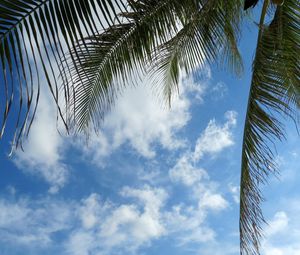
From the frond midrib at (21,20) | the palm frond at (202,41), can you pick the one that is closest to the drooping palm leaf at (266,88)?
the palm frond at (202,41)

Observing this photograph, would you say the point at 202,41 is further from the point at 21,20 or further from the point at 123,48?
the point at 21,20

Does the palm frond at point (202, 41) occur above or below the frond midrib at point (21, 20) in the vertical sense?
above

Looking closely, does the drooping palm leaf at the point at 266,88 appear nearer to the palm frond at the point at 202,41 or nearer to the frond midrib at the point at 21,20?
the palm frond at the point at 202,41

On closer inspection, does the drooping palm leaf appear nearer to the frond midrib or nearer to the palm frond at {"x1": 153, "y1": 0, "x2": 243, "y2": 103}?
the palm frond at {"x1": 153, "y1": 0, "x2": 243, "y2": 103}

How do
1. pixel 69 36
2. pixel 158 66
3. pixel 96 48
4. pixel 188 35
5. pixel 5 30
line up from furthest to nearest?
pixel 158 66 → pixel 188 35 → pixel 96 48 → pixel 69 36 → pixel 5 30

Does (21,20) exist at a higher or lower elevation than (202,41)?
lower

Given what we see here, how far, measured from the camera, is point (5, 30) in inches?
85.4

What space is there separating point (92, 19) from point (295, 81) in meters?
3.41

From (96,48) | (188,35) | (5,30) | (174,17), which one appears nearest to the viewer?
(5,30)

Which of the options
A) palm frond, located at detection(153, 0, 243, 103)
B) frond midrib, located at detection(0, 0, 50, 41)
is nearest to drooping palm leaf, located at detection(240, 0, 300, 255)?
palm frond, located at detection(153, 0, 243, 103)

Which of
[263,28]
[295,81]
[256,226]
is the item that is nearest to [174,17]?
[263,28]

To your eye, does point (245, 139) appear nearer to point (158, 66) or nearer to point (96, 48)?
point (158, 66)

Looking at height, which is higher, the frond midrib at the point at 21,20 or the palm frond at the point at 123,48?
the palm frond at the point at 123,48

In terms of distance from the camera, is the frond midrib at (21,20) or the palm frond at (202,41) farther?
the palm frond at (202,41)
